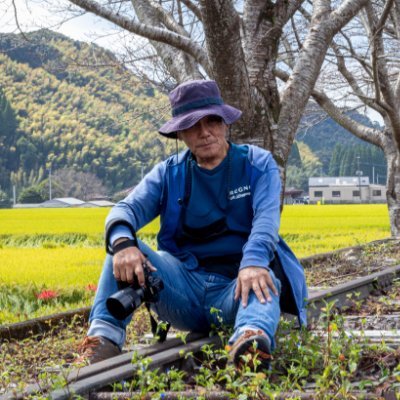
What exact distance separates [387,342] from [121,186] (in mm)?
94119

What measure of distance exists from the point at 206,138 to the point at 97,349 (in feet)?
3.73

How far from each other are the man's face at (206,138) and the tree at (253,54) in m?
2.39

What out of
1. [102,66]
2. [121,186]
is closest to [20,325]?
[102,66]

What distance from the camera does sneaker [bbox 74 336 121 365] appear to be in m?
3.14

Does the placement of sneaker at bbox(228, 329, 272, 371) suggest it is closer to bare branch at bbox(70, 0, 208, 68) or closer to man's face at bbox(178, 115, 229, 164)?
man's face at bbox(178, 115, 229, 164)

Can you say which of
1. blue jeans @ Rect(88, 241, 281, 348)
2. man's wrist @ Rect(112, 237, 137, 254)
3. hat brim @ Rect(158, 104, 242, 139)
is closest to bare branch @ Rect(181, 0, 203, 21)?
hat brim @ Rect(158, 104, 242, 139)

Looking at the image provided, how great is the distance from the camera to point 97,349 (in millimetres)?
3186

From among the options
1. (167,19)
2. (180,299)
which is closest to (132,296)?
(180,299)

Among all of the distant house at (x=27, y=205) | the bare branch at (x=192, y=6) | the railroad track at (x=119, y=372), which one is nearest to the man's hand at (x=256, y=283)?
the railroad track at (x=119, y=372)

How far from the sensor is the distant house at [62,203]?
9554 cm

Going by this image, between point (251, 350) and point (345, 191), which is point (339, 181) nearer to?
point (345, 191)

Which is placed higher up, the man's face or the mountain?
the mountain

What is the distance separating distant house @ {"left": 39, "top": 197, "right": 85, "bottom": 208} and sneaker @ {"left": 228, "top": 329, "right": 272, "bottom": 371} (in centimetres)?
9238

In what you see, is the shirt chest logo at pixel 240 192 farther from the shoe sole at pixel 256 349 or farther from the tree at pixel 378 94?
the tree at pixel 378 94
